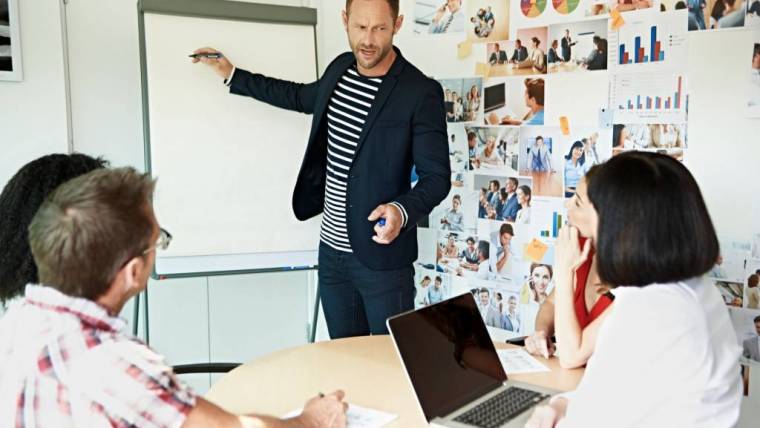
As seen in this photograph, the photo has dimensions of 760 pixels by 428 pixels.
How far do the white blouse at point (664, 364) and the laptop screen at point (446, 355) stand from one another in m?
0.38

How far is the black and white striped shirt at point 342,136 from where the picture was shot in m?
2.48

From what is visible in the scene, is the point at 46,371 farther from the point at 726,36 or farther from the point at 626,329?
the point at 726,36

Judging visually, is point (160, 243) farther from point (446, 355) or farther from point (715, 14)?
point (715, 14)

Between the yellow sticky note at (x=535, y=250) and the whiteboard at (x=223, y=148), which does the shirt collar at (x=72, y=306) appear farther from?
the yellow sticky note at (x=535, y=250)

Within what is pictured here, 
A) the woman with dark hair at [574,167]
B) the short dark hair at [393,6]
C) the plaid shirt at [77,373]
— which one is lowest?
the plaid shirt at [77,373]

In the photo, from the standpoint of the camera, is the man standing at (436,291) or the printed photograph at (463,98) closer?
the printed photograph at (463,98)

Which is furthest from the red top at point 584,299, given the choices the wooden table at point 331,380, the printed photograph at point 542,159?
the printed photograph at point 542,159

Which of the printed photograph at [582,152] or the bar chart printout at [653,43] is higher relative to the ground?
the bar chart printout at [653,43]

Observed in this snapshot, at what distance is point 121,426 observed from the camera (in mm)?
1050

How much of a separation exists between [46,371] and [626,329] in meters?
0.92

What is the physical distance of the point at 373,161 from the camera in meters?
2.44

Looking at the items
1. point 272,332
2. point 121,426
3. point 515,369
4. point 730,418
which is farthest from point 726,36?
point 272,332

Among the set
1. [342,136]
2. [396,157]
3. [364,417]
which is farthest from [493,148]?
[364,417]

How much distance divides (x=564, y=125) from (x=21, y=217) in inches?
Result: 70.6
